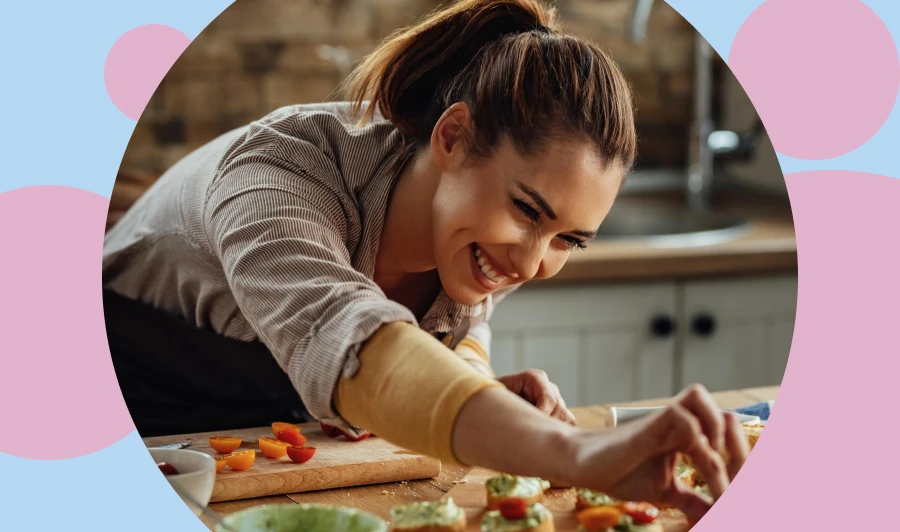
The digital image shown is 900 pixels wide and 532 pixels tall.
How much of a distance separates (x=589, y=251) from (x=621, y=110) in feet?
3.21

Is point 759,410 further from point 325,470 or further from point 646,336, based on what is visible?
point 646,336

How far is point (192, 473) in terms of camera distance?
2.87ft

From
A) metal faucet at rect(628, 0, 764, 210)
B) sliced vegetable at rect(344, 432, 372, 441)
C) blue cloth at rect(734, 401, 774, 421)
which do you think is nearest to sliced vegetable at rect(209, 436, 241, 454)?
sliced vegetable at rect(344, 432, 372, 441)

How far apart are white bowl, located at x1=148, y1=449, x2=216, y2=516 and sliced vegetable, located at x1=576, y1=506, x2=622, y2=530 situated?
0.32 meters

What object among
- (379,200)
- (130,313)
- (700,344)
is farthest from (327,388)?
(700,344)

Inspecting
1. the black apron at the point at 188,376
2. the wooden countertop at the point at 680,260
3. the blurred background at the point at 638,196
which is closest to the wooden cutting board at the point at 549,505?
the black apron at the point at 188,376

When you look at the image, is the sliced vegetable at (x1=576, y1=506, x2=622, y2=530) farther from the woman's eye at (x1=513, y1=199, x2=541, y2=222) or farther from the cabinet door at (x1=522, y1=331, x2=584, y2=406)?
the cabinet door at (x1=522, y1=331, x2=584, y2=406)

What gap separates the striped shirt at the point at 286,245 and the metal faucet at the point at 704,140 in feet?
3.90

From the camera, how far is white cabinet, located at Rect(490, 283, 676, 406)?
1979 mm

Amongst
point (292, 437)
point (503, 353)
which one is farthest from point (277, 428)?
point (503, 353)

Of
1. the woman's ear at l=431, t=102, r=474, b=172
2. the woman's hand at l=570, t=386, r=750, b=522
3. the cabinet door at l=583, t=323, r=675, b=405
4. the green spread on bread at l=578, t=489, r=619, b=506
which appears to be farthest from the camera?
the cabinet door at l=583, t=323, r=675, b=405

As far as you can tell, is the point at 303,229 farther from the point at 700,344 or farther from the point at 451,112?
the point at 700,344

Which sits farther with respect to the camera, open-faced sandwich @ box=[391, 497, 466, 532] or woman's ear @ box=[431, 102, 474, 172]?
woman's ear @ box=[431, 102, 474, 172]

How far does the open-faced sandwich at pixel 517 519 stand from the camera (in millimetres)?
846
